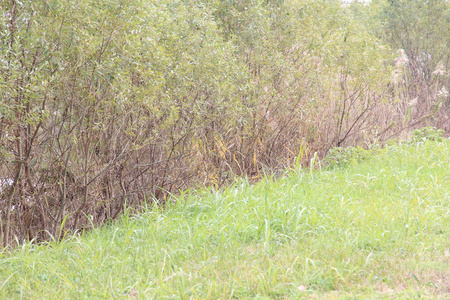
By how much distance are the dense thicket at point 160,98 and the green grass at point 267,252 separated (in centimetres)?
76

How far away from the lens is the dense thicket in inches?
198

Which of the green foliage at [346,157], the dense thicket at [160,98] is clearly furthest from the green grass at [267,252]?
the green foliage at [346,157]

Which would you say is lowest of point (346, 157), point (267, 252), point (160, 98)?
point (346, 157)

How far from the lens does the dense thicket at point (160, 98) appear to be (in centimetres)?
502

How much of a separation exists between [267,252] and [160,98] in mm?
2605

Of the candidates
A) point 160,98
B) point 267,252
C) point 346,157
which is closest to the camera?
point 267,252

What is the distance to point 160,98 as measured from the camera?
6301mm

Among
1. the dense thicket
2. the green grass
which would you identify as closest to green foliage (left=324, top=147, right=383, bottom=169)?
the dense thicket

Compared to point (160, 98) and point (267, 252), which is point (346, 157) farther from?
point (267, 252)

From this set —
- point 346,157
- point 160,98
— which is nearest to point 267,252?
point 160,98

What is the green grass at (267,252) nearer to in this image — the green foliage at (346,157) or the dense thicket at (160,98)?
the dense thicket at (160,98)

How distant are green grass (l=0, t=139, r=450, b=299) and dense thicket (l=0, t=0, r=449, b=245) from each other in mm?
760

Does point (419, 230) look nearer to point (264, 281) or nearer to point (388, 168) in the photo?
point (264, 281)

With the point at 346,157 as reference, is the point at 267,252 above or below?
above
